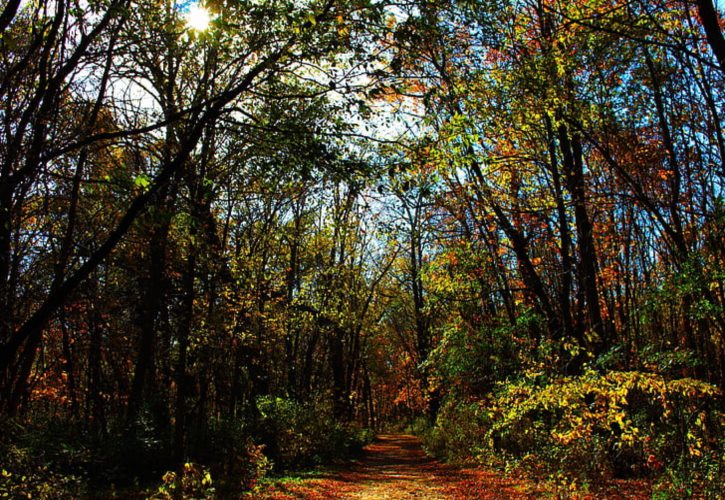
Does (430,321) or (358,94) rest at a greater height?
(358,94)

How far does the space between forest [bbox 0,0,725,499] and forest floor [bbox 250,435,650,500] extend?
0.91 feet

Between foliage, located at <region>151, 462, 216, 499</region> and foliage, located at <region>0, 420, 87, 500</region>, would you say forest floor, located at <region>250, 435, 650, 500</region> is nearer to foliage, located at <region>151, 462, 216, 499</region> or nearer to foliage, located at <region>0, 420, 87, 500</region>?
foliage, located at <region>151, 462, 216, 499</region>

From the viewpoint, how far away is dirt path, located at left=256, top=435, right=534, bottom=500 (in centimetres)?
961

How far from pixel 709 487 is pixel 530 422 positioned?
4.99m

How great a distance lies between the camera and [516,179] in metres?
12.8

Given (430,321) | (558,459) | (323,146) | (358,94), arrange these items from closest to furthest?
1. (323,146)
2. (358,94)
3. (558,459)
4. (430,321)

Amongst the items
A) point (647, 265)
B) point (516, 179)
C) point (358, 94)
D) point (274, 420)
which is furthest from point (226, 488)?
point (647, 265)

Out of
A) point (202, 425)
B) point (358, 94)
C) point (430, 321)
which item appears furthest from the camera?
point (430, 321)

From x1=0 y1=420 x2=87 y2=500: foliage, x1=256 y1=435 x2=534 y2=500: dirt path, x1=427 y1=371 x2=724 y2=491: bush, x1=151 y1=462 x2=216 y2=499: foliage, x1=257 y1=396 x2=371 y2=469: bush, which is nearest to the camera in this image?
x1=0 y1=420 x2=87 y2=500: foliage

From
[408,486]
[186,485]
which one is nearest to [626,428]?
[408,486]

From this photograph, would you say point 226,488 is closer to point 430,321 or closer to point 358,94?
point 358,94

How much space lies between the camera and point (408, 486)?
1135 cm

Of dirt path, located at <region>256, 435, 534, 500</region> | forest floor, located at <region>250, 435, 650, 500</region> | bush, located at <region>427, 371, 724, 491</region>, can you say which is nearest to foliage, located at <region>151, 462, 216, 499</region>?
forest floor, located at <region>250, 435, 650, 500</region>

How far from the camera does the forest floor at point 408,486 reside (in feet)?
29.8
